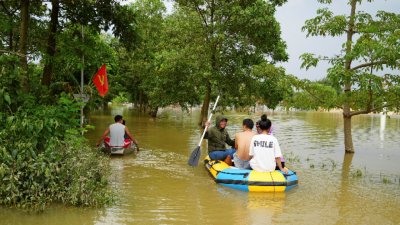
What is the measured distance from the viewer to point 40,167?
6531 millimetres

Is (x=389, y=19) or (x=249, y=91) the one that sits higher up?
(x=389, y=19)

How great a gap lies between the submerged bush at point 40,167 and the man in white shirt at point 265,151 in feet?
10.8

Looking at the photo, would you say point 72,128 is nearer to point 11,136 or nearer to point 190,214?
point 11,136

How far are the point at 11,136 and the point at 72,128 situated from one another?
189cm

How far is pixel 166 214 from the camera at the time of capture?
7.20 m

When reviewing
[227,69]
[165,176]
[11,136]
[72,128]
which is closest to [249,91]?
[227,69]

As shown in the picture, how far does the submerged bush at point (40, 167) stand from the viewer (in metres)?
6.53

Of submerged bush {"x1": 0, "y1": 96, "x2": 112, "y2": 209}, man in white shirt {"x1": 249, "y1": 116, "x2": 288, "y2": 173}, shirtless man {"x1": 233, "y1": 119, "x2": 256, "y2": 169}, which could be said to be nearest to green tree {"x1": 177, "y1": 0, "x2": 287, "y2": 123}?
shirtless man {"x1": 233, "y1": 119, "x2": 256, "y2": 169}

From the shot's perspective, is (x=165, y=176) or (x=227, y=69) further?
(x=227, y=69)

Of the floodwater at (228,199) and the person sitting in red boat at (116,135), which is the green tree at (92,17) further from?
the floodwater at (228,199)

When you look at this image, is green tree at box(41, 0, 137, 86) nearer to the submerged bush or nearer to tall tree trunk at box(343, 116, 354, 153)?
the submerged bush

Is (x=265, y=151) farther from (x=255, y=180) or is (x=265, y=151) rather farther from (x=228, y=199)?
(x=228, y=199)

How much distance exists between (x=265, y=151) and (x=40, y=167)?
4.67 metres

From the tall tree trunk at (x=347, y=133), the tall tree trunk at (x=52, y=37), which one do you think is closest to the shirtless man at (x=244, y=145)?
the tall tree trunk at (x=52, y=37)
